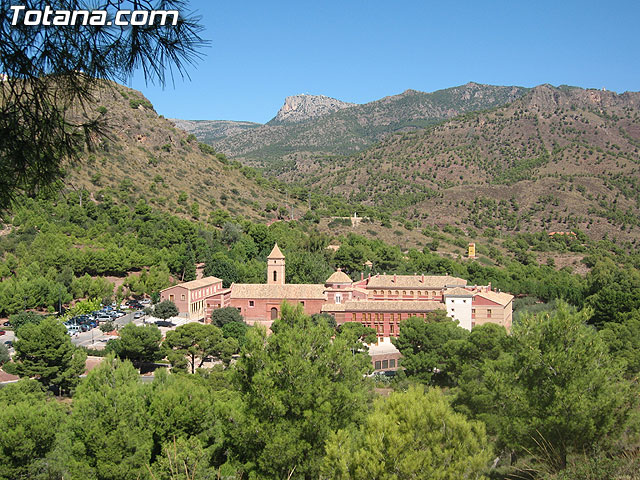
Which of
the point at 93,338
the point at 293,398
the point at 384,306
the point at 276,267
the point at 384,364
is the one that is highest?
the point at 293,398

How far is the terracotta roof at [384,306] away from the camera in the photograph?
38.4m

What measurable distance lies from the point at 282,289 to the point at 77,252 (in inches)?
600

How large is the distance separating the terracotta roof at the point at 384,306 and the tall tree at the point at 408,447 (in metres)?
29.0

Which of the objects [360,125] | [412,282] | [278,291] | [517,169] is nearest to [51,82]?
[278,291]

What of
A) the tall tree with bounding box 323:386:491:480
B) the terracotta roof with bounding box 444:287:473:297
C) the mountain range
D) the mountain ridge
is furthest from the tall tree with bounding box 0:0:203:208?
the mountain ridge

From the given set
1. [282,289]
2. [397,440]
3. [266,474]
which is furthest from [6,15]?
[282,289]

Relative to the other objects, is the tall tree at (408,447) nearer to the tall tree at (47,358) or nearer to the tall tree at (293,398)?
the tall tree at (293,398)

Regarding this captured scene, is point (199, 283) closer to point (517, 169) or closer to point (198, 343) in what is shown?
point (198, 343)

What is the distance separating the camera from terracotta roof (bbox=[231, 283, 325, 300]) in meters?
40.5

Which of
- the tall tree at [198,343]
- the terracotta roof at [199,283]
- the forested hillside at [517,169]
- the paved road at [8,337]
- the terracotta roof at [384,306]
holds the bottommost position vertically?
the paved road at [8,337]

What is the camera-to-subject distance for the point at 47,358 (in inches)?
992

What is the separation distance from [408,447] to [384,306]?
30552 millimetres

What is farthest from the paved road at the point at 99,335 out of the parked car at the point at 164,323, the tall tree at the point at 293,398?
the tall tree at the point at 293,398

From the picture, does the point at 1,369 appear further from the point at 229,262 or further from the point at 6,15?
the point at 6,15
